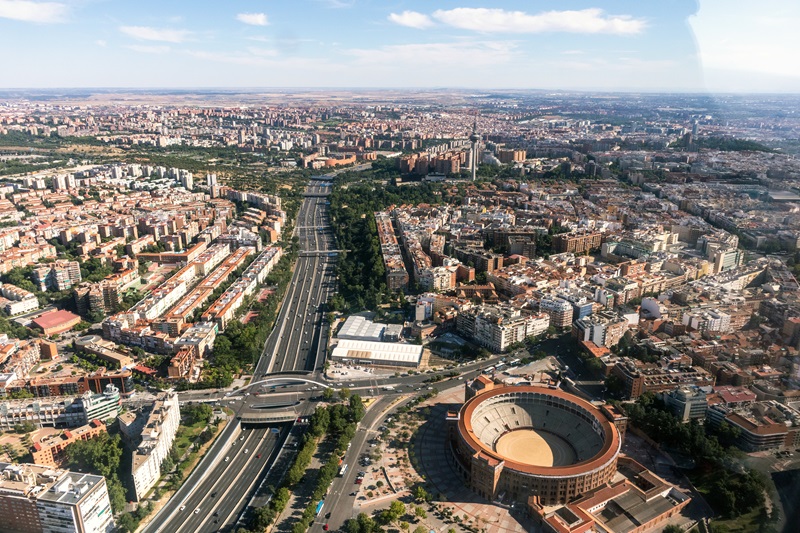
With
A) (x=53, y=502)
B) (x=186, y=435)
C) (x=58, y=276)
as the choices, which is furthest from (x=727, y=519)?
(x=58, y=276)

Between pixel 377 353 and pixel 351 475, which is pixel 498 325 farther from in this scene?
pixel 351 475

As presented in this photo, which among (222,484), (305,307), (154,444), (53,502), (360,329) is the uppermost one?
(53,502)

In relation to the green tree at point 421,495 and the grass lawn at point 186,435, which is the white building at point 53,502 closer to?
the grass lawn at point 186,435

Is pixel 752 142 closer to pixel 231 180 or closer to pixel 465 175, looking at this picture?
pixel 465 175

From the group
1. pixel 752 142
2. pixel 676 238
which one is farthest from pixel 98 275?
pixel 752 142

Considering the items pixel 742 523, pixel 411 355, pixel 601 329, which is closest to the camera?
pixel 742 523

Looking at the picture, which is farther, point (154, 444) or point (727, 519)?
point (154, 444)

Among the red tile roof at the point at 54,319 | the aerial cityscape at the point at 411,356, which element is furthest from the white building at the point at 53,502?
the red tile roof at the point at 54,319
